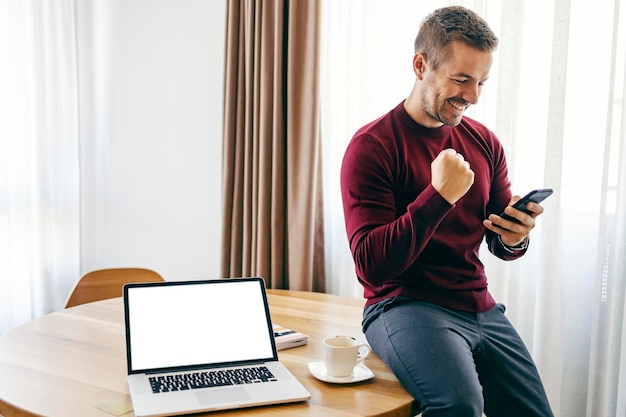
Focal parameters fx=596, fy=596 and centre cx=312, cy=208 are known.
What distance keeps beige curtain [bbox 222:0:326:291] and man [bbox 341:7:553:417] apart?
0.93 meters

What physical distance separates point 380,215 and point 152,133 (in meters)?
2.03

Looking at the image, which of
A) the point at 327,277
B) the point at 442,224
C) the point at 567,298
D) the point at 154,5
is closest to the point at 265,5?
the point at 154,5

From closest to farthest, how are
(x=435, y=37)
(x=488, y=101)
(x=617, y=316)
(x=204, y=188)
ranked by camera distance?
(x=435, y=37)
(x=617, y=316)
(x=488, y=101)
(x=204, y=188)

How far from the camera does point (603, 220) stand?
1890 mm

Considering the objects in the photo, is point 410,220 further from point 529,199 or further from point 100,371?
point 100,371

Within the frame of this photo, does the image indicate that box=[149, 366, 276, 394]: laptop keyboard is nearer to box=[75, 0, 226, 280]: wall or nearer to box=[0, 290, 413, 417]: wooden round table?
box=[0, 290, 413, 417]: wooden round table

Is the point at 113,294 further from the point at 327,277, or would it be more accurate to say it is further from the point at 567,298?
the point at 567,298

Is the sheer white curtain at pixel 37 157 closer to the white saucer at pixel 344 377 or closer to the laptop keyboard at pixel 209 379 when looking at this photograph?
the laptop keyboard at pixel 209 379

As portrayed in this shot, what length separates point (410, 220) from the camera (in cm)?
129

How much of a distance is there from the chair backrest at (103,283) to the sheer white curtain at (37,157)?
102cm

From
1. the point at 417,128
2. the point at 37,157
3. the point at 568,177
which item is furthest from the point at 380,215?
the point at 37,157

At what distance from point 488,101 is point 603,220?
0.56 meters

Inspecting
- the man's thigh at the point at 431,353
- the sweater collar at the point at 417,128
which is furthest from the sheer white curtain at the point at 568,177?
the man's thigh at the point at 431,353

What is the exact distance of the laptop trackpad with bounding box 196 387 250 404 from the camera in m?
1.09
